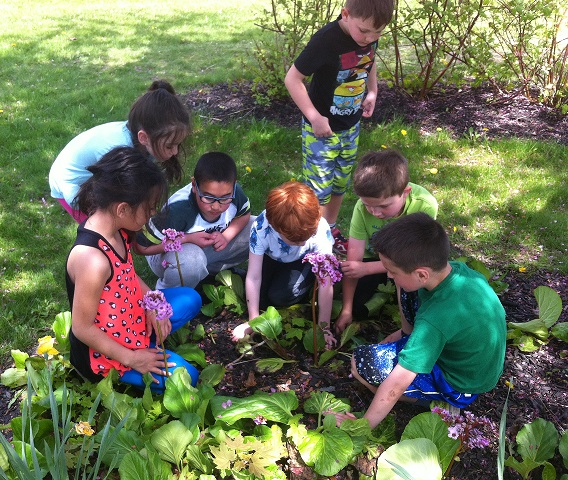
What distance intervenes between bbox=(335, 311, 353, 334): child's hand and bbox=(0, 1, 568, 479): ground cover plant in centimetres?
24

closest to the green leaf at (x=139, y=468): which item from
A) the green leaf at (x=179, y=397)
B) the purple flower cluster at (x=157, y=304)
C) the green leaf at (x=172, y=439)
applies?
the green leaf at (x=172, y=439)

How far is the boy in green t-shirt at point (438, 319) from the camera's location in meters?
2.20

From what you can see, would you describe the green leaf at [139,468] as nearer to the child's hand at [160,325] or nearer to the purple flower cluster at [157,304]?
the purple flower cluster at [157,304]

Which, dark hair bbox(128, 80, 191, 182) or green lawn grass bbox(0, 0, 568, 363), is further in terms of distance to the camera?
green lawn grass bbox(0, 0, 568, 363)

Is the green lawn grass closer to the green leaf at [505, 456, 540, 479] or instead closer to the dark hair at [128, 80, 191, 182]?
the dark hair at [128, 80, 191, 182]

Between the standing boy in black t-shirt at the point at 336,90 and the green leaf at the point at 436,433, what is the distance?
1728mm

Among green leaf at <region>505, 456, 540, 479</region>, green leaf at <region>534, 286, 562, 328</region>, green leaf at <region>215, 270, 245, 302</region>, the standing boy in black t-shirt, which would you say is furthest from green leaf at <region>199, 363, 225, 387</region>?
green leaf at <region>534, 286, 562, 328</region>

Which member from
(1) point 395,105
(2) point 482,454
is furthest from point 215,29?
(2) point 482,454

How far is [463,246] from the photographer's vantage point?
3.91m

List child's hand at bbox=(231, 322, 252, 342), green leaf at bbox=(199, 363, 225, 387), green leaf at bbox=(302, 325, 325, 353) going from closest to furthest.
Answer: green leaf at bbox=(199, 363, 225, 387)
green leaf at bbox=(302, 325, 325, 353)
child's hand at bbox=(231, 322, 252, 342)

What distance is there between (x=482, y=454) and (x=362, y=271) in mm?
1067

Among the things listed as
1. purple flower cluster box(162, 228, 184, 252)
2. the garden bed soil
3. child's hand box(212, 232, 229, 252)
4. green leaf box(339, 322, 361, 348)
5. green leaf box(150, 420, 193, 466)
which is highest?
purple flower cluster box(162, 228, 184, 252)

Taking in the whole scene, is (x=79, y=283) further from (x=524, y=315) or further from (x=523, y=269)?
(x=523, y=269)

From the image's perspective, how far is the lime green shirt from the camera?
305cm
